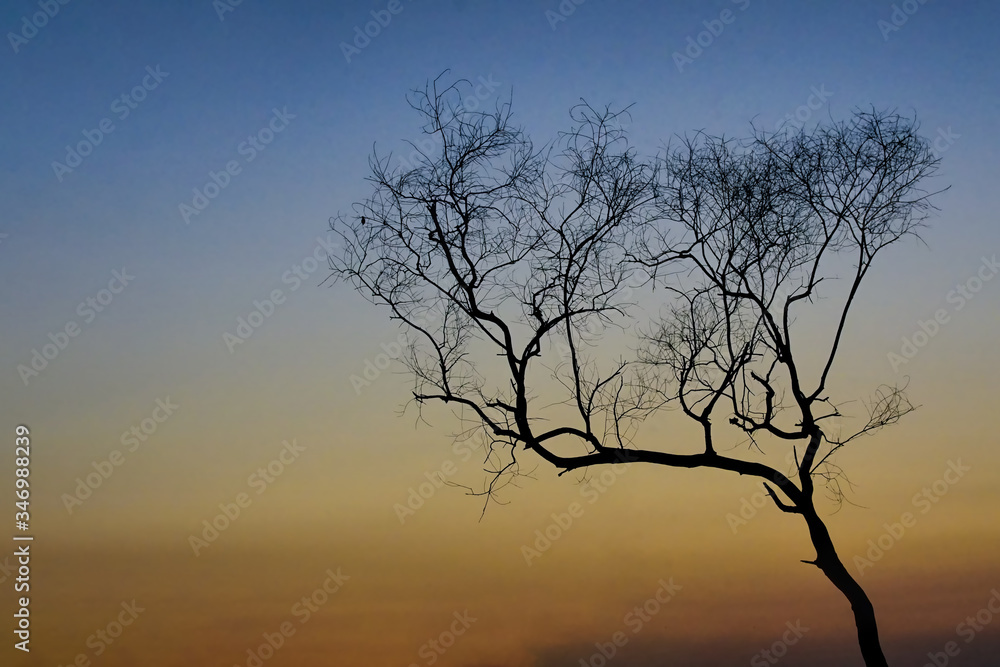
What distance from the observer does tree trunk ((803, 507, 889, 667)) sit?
1414 cm

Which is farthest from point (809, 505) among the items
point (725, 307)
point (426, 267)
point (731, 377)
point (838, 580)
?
point (426, 267)

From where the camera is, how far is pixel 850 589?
1430 cm

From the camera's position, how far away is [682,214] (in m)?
15.2

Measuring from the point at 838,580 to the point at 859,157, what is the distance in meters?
6.04

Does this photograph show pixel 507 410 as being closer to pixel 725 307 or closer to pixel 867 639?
pixel 725 307

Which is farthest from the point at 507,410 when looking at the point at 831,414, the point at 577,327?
the point at 831,414

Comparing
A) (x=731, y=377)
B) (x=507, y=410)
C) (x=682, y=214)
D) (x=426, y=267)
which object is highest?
(x=682, y=214)

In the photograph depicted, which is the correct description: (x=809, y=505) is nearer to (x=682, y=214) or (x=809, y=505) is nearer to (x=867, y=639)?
(x=867, y=639)

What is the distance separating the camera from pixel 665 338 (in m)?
15.1

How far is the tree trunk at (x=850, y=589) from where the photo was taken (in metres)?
14.1

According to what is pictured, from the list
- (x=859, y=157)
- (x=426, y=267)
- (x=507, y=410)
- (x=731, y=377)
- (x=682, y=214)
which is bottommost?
(x=507, y=410)

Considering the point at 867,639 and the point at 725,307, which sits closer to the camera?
the point at 867,639

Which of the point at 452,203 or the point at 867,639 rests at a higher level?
the point at 452,203

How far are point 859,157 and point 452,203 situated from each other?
601cm
